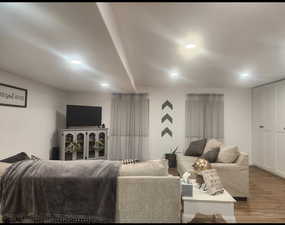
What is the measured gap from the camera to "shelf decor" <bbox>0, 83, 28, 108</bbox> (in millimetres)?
3053

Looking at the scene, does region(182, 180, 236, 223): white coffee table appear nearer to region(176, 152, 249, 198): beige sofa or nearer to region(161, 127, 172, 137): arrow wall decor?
region(176, 152, 249, 198): beige sofa

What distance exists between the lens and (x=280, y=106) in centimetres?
434

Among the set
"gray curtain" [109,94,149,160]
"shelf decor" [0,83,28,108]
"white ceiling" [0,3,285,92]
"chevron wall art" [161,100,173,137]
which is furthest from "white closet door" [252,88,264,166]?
"shelf decor" [0,83,28,108]

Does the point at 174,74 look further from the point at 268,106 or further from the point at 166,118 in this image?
the point at 268,106

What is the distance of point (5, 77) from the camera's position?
3.12 m

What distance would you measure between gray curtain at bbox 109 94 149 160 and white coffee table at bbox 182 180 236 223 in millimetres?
3470

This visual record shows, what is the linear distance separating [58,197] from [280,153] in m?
4.67

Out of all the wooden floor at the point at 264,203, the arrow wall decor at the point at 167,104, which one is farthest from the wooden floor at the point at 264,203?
the arrow wall decor at the point at 167,104

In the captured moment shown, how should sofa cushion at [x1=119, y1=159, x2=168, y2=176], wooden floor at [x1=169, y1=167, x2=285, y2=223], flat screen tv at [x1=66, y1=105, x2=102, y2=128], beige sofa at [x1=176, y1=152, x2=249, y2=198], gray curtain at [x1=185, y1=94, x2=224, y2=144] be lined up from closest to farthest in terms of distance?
sofa cushion at [x1=119, y1=159, x2=168, y2=176]
wooden floor at [x1=169, y1=167, x2=285, y2=223]
beige sofa at [x1=176, y1=152, x2=249, y2=198]
flat screen tv at [x1=66, y1=105, x2=102, y2=128]
gray curtain at [x1=185, y1=94, x2=224, y2=144]

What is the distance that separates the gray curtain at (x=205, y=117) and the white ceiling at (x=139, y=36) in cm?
217

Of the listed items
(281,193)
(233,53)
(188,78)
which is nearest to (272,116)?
(281,193)

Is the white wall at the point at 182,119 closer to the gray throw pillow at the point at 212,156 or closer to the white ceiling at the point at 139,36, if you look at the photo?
the gray throw pillow at the point at 212,156

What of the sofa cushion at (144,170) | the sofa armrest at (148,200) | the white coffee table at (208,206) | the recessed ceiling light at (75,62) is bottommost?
the white coffee table at (208,206)

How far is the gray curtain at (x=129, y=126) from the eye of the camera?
549 cm
